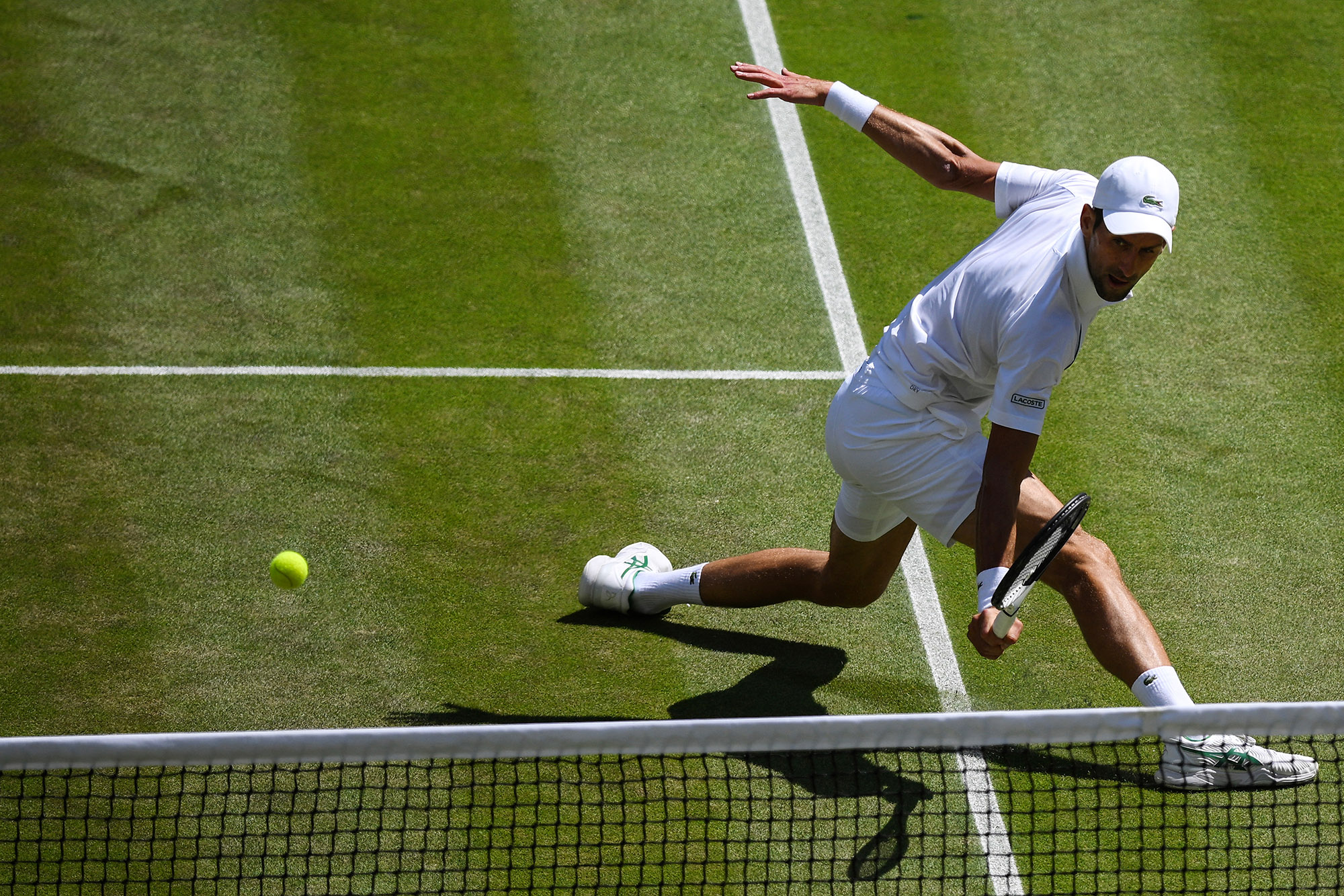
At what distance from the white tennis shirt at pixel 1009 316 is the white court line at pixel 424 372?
2.24 metres

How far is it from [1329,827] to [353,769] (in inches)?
136

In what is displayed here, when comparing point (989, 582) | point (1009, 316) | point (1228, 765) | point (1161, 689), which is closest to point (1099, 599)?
point (1161, 689)

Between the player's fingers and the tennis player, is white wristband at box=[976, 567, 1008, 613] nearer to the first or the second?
the tennis player

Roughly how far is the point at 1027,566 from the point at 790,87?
2405 mm

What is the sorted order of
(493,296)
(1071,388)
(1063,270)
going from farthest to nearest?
(493,296) < (1071,388) < (1063,270)

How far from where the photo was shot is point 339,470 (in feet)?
23.5

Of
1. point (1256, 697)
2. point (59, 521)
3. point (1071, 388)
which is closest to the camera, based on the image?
point (1256, 697)

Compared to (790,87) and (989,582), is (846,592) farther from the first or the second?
(790,87)

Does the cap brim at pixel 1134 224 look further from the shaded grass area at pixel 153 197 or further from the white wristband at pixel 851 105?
the shaded grass area at pixel 153 197

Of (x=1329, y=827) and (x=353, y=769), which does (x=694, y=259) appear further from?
(x=1329, y=827)

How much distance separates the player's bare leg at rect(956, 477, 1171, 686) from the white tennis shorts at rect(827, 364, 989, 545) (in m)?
0.11

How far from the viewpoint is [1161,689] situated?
5.08m

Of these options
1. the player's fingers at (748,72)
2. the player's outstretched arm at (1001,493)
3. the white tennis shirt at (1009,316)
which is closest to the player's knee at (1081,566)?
the player's outstretched arm at (1001,493)

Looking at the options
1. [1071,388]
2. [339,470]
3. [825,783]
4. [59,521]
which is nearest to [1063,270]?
[825,783]
